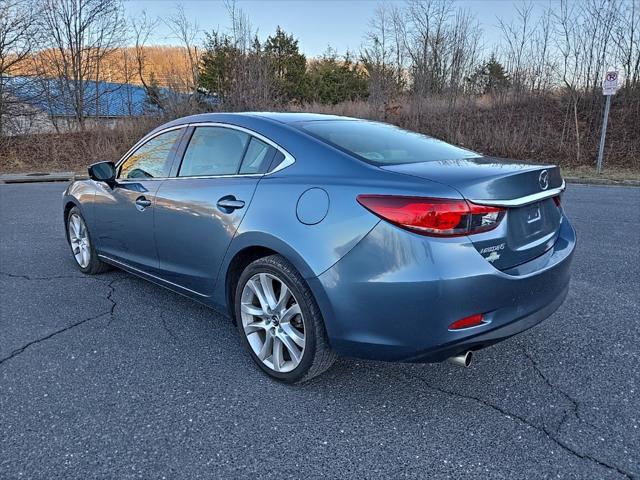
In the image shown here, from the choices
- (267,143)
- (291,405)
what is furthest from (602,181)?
(291,405)

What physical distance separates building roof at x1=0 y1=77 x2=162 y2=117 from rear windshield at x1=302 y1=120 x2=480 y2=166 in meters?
18.7

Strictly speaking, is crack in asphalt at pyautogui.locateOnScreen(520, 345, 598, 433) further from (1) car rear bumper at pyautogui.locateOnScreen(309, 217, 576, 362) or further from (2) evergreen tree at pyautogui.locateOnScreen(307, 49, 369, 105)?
(2) evergreen tree at pyautogui.locateOnScreen(307, 49, 369, 105)

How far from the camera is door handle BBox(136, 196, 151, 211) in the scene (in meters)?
3.53

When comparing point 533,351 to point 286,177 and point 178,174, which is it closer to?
point 286,177

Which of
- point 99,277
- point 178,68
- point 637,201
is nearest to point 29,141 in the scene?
point 178,68

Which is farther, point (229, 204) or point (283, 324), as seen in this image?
point (229, 204)

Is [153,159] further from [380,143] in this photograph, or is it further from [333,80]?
[333,80]

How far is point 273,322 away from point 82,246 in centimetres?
299

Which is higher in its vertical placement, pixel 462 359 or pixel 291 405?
pixel 462 359

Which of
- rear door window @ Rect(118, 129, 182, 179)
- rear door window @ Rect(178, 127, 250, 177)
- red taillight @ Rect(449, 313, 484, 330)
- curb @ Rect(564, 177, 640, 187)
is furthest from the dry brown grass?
red taillight @ Rect(449, 313, 484, 330)

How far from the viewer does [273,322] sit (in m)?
2.69

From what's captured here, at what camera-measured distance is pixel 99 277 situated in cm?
463

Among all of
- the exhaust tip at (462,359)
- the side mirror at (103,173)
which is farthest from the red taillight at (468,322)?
the side mirror at (103,173)

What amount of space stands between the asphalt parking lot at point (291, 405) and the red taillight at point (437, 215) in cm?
98
